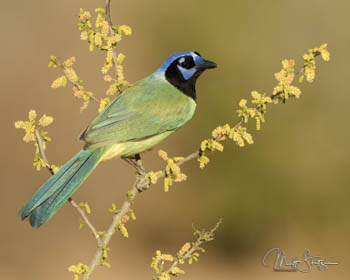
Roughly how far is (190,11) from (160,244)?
3.86m

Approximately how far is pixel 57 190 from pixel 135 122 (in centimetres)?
101

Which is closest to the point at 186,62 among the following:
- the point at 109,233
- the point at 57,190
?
the point at 57,190

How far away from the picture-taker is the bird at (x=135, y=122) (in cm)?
368

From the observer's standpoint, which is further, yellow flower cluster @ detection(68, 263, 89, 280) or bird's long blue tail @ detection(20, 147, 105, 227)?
bird's long blue tail @ detection(20, 147, 105, 227)

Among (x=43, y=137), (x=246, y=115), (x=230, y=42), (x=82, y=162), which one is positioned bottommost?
(x=43, y=137)

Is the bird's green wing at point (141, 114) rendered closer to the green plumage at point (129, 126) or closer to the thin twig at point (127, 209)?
the green plumage at point (129, 126)

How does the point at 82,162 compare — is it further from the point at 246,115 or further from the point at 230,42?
the point at 230,42

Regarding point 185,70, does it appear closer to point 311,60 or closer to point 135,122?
point 135,122

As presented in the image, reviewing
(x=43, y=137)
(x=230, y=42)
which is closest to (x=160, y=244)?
(x=230, y=42)

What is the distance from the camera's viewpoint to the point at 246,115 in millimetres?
3379

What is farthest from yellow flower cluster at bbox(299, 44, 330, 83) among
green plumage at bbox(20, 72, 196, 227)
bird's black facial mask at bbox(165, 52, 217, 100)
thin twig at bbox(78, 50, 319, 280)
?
bird's black facial mask at bbox(165, 52, 217, 100)

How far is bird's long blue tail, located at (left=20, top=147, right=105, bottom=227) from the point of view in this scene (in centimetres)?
338

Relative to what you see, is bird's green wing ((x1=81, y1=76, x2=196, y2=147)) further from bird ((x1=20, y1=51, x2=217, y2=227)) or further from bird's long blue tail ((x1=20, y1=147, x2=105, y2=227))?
bird's long blue tail ((x1=20, y1=147, x2=105, y2=227))

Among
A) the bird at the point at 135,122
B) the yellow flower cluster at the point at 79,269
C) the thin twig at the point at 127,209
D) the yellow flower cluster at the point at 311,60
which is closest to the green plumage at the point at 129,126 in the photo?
the bird at the point at 135,122
